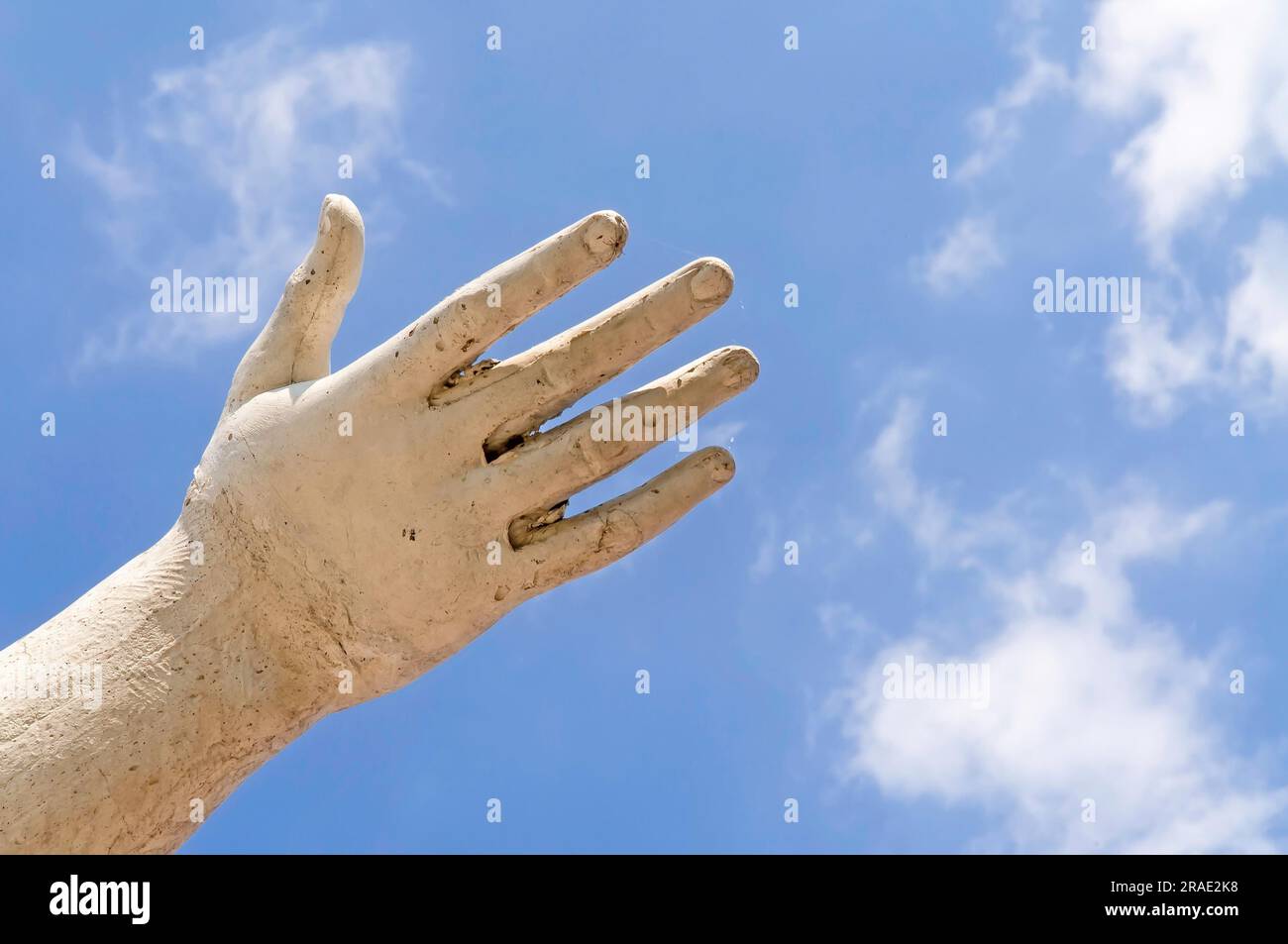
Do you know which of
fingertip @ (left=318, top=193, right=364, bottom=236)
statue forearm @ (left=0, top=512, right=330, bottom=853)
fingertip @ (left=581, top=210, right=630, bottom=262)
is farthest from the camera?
fingertip @ (left=318, top=193, right=364, bottom=236)

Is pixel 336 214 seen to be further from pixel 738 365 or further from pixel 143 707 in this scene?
pixel 143 707

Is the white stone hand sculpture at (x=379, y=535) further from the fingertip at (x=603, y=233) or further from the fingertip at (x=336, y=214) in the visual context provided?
the fingertip at (x=336, y=214)

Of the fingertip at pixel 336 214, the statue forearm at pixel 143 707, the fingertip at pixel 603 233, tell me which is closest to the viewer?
the statue forearm at pixel 143 707

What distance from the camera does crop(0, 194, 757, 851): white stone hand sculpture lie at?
19.2 feet

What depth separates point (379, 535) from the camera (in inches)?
Answer: 235

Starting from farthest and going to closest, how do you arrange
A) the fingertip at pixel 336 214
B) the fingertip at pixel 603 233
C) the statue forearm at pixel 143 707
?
the fingertip at pixel 336 214 < the fingertip at pixel 603 233 < the statue forearm at pixel 143 707

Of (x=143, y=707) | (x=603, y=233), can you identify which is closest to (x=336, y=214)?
(x=603, y=233)

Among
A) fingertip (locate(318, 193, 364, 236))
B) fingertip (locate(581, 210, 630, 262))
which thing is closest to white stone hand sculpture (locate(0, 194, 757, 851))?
fingertip (locate(581, 210, 630, 262))

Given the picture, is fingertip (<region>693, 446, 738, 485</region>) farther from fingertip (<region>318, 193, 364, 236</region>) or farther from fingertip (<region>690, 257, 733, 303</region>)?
fingertip (<region>318, 193, 364, 236</region>)

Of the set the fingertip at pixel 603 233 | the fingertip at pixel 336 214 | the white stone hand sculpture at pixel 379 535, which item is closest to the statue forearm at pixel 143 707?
the white stone hand sculpture at pixel 379 535

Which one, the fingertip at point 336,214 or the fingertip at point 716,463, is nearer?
the fingertip at point 716,463

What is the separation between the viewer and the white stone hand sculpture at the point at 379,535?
5.85m

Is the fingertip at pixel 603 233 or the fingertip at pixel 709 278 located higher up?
the fingertip at pixel 603 233

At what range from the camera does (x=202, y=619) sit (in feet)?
20.0
